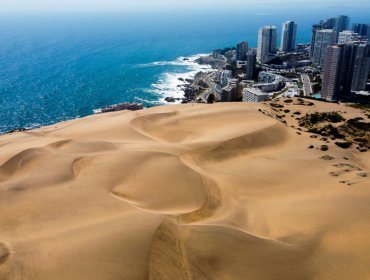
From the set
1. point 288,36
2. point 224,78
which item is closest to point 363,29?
point 288,36

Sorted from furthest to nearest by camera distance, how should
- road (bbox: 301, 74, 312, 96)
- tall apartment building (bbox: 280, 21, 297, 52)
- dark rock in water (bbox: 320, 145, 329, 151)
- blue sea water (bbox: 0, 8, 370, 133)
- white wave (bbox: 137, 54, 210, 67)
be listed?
1. tall apartment building (bbox: 280, 21, 297, 52)
2. white wave (bbox: 137, 54, 210, 67)
3. road (bbox: 301, 74, 312, 96)
4. blue sea water (bbox: 0, 8, 370, 133)
5. dark rock in water (bbox: 320, 145, 329, 151)

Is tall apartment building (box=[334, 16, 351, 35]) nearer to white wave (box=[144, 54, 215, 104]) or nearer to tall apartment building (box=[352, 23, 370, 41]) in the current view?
tall apartment building (box=[352, 23, 370, 41])

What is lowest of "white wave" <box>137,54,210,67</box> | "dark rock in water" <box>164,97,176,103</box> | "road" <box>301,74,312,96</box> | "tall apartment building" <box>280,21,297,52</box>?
"dark rock in water" <box>164,97,176,103</box>

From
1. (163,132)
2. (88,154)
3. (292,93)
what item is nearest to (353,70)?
(292,93)

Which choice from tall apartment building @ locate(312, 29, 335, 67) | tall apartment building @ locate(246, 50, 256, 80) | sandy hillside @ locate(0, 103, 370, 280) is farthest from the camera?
tall apartment building @ locate(312, 29, 335, 67)

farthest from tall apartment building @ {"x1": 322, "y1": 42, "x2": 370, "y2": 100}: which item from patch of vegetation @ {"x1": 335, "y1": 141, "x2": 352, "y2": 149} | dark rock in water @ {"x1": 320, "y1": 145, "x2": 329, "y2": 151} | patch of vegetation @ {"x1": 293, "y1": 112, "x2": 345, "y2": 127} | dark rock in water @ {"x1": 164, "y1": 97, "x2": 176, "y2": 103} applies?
dark rock in water @ {"x1": 320, "y1": 145, "x2": 329, "y2": 151}

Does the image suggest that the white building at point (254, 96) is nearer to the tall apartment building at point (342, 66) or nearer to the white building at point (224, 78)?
the tall apartment building at point (342, 66)

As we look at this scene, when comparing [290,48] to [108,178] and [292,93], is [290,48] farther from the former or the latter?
[108,178]
